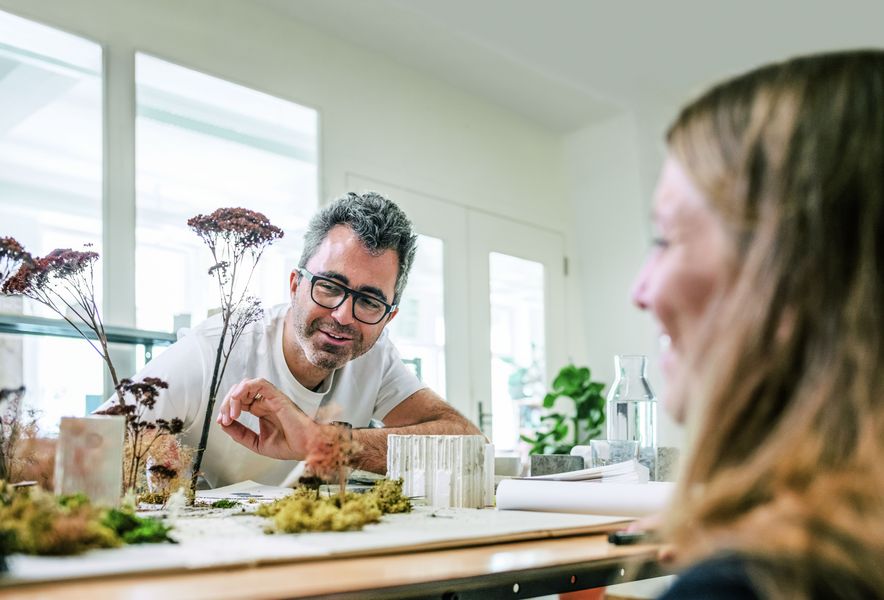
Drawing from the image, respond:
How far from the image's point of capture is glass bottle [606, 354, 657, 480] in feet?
5.08

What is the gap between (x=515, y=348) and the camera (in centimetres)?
479

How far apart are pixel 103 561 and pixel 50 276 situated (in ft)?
2.23

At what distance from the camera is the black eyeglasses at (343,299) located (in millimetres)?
2004

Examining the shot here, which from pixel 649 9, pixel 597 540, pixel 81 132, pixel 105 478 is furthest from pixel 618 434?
pixel 649 9

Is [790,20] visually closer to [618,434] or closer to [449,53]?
[449,53]

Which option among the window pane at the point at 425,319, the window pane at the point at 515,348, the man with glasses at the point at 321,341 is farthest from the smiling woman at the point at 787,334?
the window pane at the point at 515,348

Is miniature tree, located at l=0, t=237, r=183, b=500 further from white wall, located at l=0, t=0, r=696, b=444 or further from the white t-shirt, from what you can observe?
white wall, located at l=0, t=0, r=696, b=444

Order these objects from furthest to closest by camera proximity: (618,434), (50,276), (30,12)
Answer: (30,12) < (618,434) < (50,276)

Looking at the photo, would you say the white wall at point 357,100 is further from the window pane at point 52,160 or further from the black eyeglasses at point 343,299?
the black eyeglasses at point 343,299

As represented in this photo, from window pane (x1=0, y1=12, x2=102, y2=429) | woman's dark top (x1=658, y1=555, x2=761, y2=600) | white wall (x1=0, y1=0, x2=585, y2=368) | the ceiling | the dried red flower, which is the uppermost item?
→ the ceiling

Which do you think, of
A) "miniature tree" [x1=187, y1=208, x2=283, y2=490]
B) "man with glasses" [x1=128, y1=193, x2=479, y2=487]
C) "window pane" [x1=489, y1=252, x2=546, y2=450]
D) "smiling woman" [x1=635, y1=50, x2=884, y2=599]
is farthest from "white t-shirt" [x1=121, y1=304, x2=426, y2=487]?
"window pane" [x1=489, y1=252, x2=546, y2=450]

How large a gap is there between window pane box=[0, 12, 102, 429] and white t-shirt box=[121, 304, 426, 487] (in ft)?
2.92

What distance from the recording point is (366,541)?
0.90 meters

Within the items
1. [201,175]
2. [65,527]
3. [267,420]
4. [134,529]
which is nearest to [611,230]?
[201,175]
